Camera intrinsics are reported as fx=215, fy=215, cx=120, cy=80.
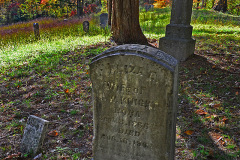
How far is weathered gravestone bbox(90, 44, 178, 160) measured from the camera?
89.2 inches

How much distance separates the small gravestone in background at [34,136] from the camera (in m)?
3.08

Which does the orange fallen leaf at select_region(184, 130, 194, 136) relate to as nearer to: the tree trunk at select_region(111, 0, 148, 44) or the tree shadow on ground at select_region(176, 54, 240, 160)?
the tree shadow on ground at select_region(176, 54, 240, 160)

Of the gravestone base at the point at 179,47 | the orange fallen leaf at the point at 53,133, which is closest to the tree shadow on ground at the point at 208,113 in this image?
the gravestone base at the point at 179,47

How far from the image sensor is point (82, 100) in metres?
4.61

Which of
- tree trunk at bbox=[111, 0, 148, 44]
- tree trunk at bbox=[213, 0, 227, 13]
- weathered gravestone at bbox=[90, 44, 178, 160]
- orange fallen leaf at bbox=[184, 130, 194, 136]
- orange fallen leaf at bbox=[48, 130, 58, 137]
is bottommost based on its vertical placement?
orange fallen leaf at bbox=[48, 130, 58, 137]

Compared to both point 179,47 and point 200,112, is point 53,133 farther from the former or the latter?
point 179,47

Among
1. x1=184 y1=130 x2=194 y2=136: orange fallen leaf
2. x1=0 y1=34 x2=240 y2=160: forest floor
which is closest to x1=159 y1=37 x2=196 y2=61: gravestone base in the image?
Result: x1=0 y1=34 x2=240 y2=160: forest floor

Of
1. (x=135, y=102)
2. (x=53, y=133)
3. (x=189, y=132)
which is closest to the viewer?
(x=135, y=102)

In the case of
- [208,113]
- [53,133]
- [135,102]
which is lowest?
[53,133]

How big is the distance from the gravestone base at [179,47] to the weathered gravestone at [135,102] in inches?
154

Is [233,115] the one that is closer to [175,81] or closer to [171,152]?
[171,152]

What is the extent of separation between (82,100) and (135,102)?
7.77 ft

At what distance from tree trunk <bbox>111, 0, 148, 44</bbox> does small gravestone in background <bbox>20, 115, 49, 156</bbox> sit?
5318 mm

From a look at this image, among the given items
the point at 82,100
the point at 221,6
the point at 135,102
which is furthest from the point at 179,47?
the point at 221,6
